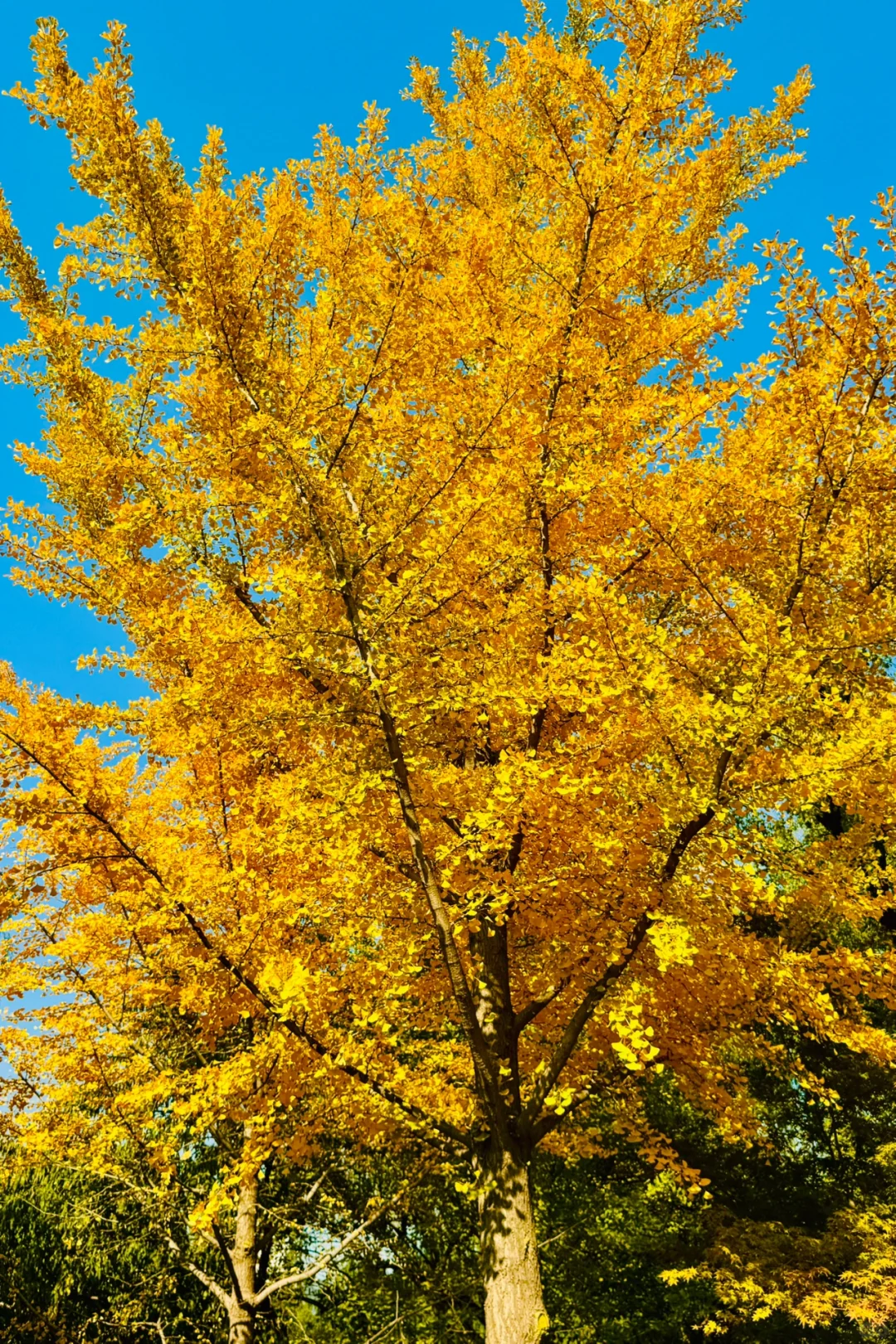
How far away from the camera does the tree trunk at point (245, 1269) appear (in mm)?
6469

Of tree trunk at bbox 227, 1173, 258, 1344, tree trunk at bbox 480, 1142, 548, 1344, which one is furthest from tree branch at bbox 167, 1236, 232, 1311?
tree trunk at bbox 480, 1142, 548, 1344

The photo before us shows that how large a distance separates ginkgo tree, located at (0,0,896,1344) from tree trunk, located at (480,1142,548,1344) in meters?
0.02

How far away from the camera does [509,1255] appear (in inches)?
167

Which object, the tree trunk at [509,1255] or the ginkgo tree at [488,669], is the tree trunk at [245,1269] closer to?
the ginkgo tree at [488,669]

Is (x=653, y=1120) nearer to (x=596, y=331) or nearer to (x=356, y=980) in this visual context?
(x=356, y=980)

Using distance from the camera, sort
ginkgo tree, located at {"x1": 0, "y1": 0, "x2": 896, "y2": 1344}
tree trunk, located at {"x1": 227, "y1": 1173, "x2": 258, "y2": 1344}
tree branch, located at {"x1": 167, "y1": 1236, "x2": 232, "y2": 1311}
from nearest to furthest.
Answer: ginkgo tree, located at {"x1": 0, "y1": 0, "x2": 896, "y2": 1344}
tree trunk, located at {"x1": 227, "y1": 1173, "x2": 258, "y2": 1344}
tree branch, located at {"x1": 167, "y1": 1236, "x2": 232, "y2": 1311}

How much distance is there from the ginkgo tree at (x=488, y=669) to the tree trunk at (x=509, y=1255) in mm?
21

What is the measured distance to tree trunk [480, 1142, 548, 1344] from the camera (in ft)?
13.3

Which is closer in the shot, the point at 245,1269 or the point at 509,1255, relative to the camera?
the point at 509,1255

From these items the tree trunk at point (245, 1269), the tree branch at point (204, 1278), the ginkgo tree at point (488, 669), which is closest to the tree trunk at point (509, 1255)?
the ginkgo tree at point (488, 669)

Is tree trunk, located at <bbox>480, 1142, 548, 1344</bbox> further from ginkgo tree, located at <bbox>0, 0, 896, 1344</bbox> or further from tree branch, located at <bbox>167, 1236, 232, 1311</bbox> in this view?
tree branch, located at <bbox>167, 1236, 232, 1311</bbox>

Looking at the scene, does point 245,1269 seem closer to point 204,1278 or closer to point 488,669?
point 204,1278

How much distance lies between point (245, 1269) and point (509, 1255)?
3.87 m

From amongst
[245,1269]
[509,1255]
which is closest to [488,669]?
[509,1255]
